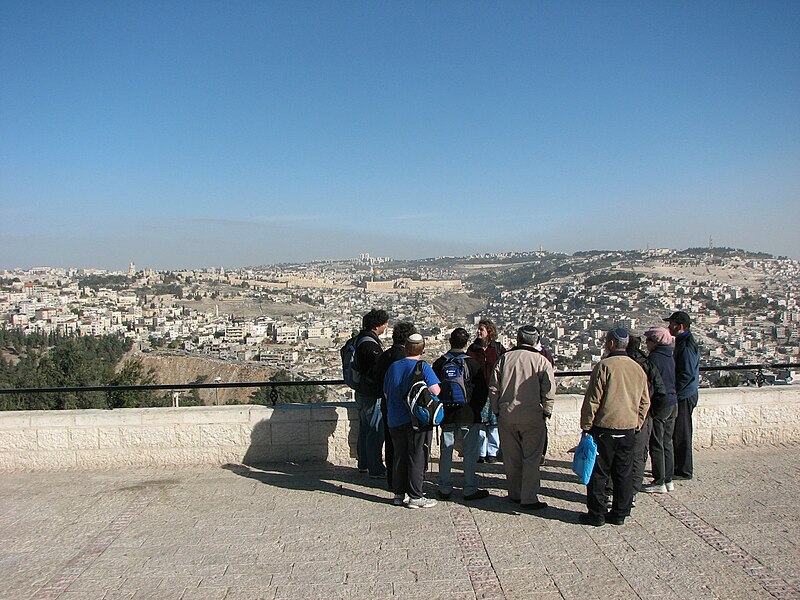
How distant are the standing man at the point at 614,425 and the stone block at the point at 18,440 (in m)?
5.47

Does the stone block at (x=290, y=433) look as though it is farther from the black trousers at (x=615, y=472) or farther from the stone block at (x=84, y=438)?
the black trousers at (x=615, y=472)

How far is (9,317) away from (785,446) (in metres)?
46.1

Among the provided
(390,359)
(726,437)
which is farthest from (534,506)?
(726,437)

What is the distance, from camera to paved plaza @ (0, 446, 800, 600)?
376 cm

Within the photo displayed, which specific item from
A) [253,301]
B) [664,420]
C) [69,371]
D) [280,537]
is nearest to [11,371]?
[69,371]

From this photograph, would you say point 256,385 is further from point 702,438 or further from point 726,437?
point 726,437

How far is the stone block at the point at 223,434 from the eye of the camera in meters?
6.27

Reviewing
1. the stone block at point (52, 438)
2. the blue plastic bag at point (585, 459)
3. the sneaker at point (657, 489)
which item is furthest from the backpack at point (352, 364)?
the stone block at point (52, 438)

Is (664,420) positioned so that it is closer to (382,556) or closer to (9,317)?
(382,556)

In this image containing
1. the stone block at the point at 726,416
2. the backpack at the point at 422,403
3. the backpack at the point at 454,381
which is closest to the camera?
the backpack at the point at 422,403

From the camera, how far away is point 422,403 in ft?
15.9

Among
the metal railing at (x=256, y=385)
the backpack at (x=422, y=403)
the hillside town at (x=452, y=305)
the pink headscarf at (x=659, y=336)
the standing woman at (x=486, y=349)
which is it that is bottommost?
the hillside town at (x=452, y=305)

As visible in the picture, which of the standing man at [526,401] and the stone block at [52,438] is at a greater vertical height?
the standing man at [526,401]

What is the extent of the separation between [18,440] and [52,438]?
0.34 meters
